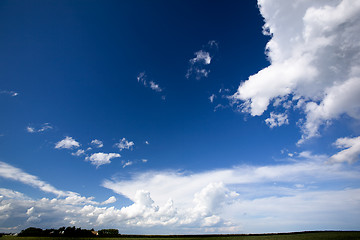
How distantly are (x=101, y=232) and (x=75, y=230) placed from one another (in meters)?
29.3

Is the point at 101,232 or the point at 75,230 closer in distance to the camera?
the point at 75,230

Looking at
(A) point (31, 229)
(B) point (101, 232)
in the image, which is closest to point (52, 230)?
(A) point (31, 229)

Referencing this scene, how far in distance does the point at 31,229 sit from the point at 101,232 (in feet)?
198

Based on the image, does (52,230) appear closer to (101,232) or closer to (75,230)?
(75,230)

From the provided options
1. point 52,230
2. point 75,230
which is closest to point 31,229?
point 52,230

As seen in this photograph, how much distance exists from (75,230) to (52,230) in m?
26.7

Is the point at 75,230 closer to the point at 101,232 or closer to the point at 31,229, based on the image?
the point at 101,232

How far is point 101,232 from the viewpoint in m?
164

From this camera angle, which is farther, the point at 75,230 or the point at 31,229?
the point at 31,229

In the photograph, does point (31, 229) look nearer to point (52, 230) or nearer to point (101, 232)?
point (52, 230)

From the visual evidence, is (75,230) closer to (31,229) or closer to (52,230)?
(52,230)

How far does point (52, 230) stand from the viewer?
151m

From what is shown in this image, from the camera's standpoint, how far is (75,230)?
141750mm
